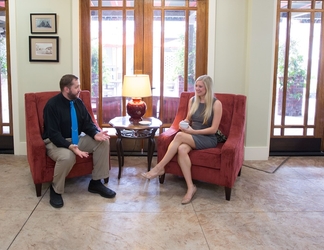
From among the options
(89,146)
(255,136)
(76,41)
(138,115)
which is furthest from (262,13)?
(89,146)

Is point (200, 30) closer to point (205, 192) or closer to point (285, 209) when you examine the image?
point (205, 192)

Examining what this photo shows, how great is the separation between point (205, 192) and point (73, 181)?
1.31 metres

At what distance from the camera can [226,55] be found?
14.0ft

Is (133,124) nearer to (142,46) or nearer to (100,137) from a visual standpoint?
(100,137)

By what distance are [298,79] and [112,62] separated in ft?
7.75

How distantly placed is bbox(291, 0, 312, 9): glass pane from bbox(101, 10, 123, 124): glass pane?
2130mm

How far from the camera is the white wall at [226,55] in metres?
4.11

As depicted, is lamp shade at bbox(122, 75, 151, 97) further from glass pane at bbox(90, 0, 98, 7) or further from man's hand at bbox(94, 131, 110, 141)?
glass pane at bbox(90, 0, 98, 7)

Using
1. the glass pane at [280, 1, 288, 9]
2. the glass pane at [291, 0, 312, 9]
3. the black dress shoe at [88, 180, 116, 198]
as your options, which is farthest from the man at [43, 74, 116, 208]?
the glass pane at [291, 0, 312, 9]

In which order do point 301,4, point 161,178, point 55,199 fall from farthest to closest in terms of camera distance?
1. point 301,4
2. point 161,178
3. point 55,199

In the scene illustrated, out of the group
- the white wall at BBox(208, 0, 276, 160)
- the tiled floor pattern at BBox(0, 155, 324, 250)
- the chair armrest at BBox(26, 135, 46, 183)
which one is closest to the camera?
the tiled floor pattern at BBox(0, 155, 324, 250)

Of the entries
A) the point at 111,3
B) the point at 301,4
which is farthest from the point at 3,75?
the point at 301,4

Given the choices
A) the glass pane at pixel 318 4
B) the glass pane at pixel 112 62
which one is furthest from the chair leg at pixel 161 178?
the glass pane at pixel 318 4

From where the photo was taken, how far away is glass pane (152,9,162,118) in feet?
14.0
